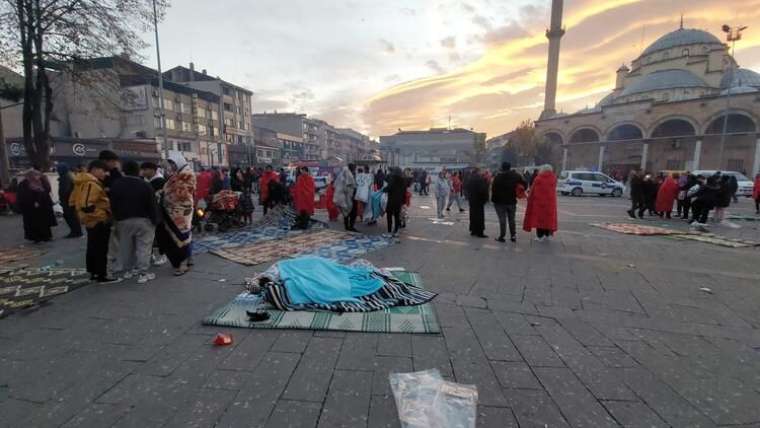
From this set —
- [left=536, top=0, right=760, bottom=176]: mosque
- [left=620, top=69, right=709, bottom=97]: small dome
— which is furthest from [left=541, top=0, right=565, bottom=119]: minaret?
[left=620, top=69, right=709, bottom=97]: small dome

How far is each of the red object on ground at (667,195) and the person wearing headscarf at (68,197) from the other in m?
16.3

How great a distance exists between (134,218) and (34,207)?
4.58 meters

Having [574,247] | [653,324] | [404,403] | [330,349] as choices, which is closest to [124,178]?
[330,349]

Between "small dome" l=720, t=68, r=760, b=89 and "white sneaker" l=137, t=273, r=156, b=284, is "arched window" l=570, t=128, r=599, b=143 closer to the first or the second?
"small dome" l=720, t=68, r=760, b=89

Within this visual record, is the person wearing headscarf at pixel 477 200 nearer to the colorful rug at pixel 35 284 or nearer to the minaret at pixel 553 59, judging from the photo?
the colorful rug at pixel 35 284

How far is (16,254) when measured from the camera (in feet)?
19.6

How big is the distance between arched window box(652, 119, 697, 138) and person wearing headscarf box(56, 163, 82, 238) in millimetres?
46186

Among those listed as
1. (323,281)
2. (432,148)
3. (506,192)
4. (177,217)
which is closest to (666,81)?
(432,148)

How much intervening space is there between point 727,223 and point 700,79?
45.5 m

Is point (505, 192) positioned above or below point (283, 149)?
below

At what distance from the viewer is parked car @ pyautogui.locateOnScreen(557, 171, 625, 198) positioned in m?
20.2

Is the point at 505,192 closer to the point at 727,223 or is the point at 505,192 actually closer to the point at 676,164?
→ the point at 727,223

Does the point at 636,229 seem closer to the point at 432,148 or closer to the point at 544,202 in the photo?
the point at 544,202

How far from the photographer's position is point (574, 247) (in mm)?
6715
